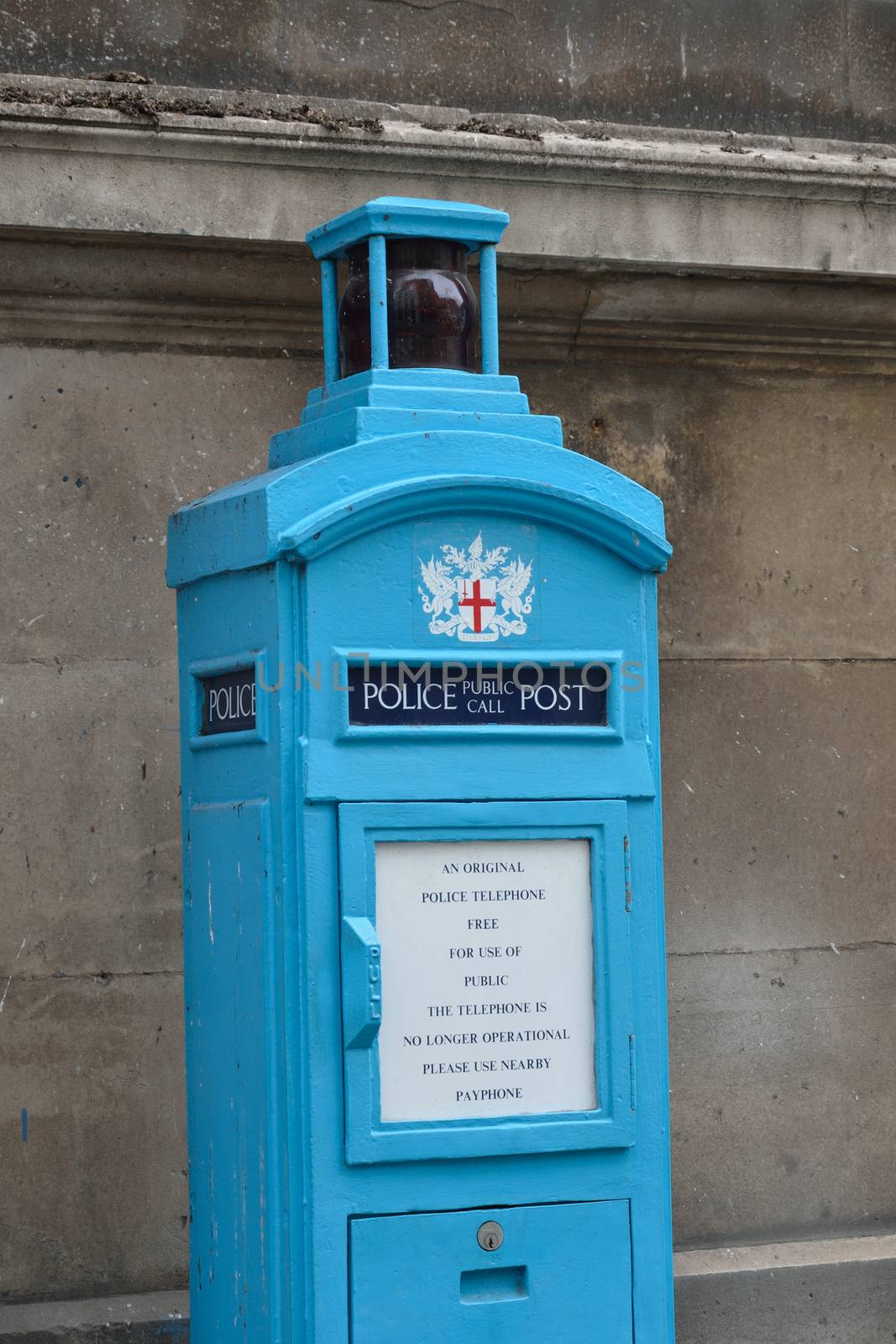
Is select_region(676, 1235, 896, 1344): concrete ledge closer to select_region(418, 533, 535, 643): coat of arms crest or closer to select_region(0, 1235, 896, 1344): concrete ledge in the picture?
select_region(0, 1235, 896, 1344): concrete ledge

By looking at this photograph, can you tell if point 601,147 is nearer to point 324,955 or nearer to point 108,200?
point 108,200

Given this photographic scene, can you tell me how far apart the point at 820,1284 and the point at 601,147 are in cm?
295

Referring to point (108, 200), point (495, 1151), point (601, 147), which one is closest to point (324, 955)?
A: point (495, 1151)

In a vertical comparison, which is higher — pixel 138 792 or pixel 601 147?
pixel 601 147

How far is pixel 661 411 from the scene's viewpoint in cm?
468

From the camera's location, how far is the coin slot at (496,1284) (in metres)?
2.96

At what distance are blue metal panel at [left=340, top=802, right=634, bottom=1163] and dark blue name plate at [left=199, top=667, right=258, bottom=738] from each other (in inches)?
11.5

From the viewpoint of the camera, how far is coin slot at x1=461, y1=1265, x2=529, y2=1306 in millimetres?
2959

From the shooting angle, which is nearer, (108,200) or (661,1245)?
(661,1245)

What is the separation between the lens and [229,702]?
312cm

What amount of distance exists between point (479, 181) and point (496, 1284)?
2.62 m

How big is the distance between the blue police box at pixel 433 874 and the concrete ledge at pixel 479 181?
108 centimetres

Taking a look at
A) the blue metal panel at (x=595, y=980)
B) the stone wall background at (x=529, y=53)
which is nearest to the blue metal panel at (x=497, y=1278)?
the blue metal panel at (x=595, y=980)

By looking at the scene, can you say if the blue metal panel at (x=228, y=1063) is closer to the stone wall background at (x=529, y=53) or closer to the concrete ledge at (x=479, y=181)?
the concrete ledge at (x=479, y=181)
